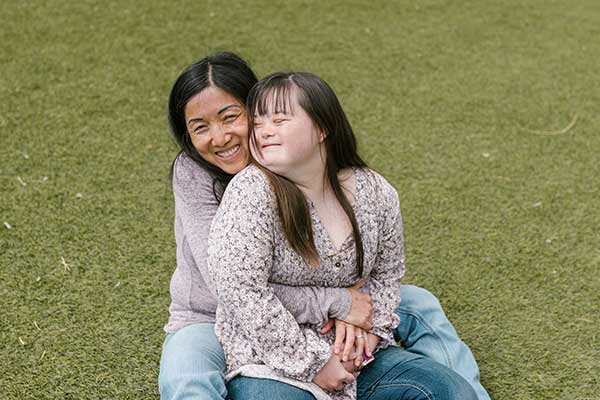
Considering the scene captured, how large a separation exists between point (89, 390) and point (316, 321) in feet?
2.74

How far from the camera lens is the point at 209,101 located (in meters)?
2.31

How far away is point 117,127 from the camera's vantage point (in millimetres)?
3988

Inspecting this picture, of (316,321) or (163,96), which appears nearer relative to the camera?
(316,321)

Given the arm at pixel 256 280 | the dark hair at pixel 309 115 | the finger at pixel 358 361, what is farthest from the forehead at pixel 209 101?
the finger at pixel 358 361

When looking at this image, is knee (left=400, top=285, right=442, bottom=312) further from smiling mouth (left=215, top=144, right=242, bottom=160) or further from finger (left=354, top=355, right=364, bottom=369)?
smiling mouth (left=215, top=144, right=242, bottom=160)

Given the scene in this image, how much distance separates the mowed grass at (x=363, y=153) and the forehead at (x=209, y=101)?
84 centimetres

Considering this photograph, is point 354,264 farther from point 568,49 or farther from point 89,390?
point 568,49

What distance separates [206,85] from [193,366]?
2.54 feet

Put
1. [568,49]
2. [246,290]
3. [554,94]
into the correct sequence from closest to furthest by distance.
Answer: [246,290], [554,94], [568,49]

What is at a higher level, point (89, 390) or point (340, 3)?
point (340, 3)

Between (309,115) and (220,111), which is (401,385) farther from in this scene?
(220,111)

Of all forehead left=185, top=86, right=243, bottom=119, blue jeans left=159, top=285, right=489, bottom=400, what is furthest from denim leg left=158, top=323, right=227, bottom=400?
forehead left=185, top=86, right=243, bottom=119

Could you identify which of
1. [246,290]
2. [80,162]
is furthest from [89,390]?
[80,162]

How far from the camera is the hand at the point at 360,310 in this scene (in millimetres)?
2125
